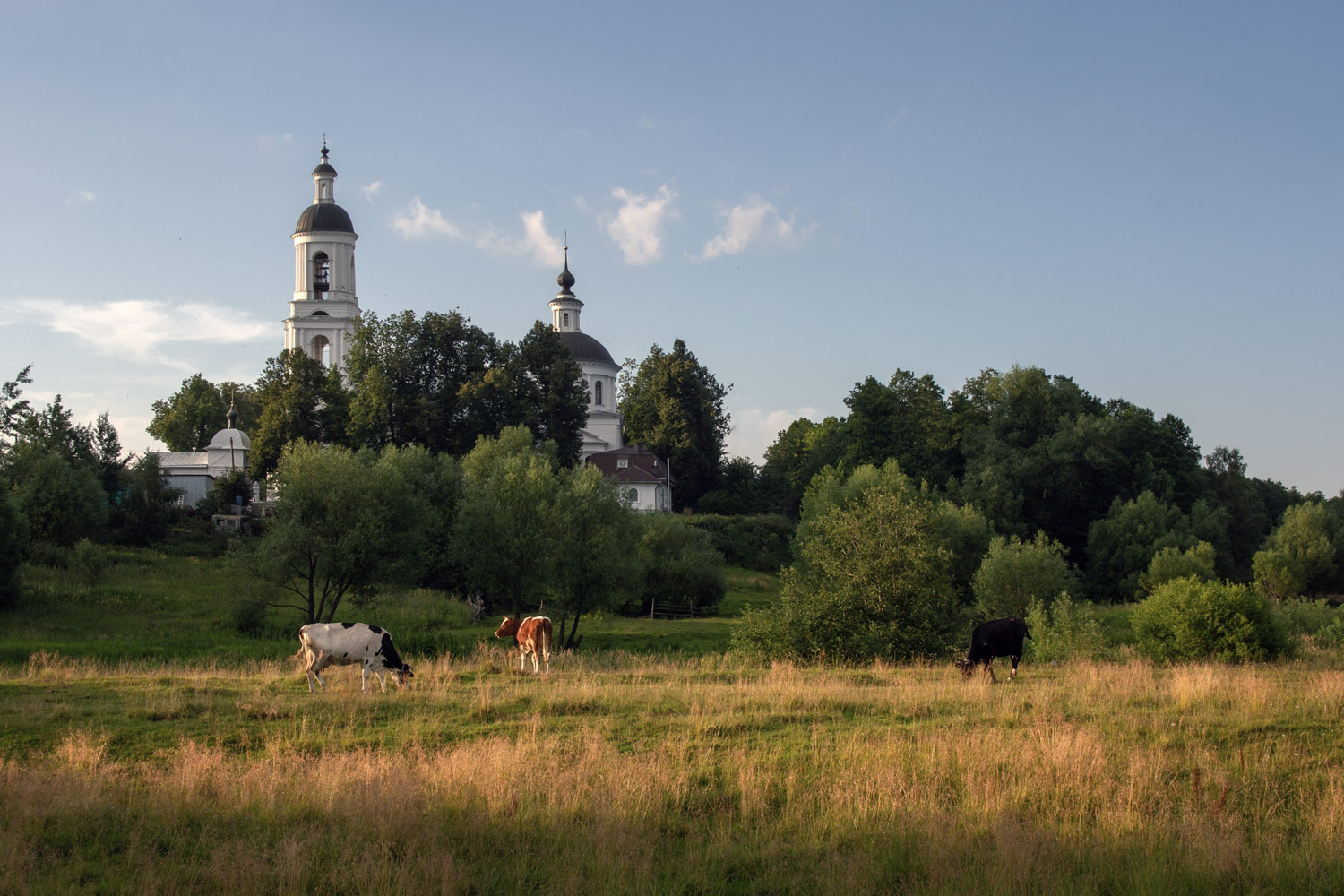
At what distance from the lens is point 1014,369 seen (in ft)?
281

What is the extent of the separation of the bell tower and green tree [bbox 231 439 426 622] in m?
44.5

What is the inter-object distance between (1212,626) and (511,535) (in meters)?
23.1

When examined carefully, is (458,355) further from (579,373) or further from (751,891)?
(751,891)

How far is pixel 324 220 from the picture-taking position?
3031 inches

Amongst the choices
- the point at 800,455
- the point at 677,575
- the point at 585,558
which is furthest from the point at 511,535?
the point at 800,455

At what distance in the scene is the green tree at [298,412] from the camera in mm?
58844

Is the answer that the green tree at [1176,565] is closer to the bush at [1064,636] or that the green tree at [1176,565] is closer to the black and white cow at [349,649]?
the bush at [1064,636]

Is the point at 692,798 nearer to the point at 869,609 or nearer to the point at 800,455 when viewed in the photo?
the point at 869,609

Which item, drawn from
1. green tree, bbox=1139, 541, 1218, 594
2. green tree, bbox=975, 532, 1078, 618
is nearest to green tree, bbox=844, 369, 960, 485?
green tree, bbox=1139, 541, 1218, 594

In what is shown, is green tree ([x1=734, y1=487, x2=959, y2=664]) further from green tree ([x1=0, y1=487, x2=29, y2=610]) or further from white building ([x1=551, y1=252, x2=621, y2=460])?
white building ([x1=551, y1=252, x2=621, y2=460])

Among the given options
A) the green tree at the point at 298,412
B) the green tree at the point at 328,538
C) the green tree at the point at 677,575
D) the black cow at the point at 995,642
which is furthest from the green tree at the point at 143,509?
the black cow at the point at 995,642

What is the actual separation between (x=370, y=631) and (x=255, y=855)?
9.25 m

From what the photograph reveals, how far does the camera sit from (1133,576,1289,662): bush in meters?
22.5

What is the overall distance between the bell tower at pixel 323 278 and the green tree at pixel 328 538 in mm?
44542
